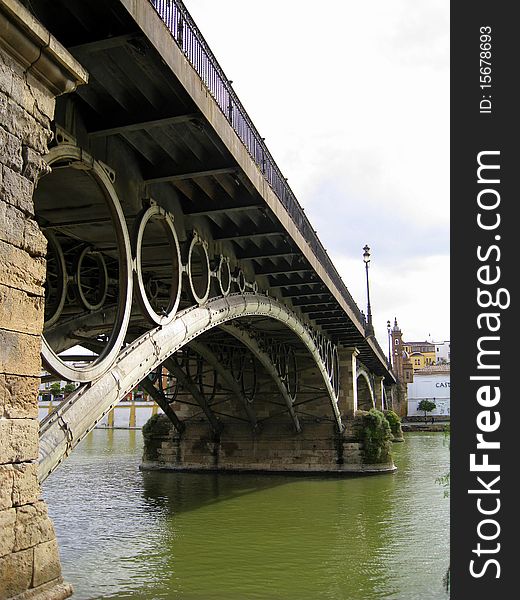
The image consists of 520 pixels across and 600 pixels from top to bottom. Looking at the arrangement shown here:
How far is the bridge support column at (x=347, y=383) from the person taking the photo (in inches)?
1247

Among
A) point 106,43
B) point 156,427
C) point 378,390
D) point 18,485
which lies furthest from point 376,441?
point 378,390

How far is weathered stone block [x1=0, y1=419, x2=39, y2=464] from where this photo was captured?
4734mm

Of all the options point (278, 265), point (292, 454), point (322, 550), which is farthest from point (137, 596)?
point (292, 454)

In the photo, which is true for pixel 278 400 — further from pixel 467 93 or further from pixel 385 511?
pixel 467 93

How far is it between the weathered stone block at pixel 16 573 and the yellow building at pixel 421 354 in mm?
128734

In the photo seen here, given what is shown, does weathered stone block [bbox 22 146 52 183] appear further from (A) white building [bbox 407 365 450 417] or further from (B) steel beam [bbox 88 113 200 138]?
(A) white building [bbox 407 365 450 417]

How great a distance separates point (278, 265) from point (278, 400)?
42.5ft

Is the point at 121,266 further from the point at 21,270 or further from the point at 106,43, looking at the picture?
the point at 21,270

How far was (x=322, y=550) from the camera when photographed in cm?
1366

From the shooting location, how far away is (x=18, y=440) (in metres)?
4.88

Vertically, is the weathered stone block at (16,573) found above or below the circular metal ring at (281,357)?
below

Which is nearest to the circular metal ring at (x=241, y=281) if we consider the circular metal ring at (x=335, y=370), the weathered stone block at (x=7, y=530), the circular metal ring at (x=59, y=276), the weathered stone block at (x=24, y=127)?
the circular metal ring at (x=59, y=276)

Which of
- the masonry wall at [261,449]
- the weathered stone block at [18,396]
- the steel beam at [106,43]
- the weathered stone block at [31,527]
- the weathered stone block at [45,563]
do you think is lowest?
the masonry wall at [261,449]

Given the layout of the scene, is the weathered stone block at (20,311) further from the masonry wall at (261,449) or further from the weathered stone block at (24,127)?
the masonry wall at (261,449)
